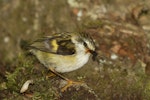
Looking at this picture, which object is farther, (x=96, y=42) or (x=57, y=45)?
(x=96, y=42)

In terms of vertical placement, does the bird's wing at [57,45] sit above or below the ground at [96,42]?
above

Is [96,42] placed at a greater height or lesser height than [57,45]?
lesser

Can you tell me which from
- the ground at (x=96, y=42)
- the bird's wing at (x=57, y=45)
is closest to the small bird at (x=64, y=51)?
the bird's wing at (x=57, y=45)

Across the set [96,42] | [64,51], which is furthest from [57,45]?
[96,42]

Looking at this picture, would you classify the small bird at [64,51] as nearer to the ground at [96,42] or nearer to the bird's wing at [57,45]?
the bird's wing at [57,45]

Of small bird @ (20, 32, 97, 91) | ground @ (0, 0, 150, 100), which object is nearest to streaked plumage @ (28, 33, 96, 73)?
small bird @ (20, 32, 97, 91)

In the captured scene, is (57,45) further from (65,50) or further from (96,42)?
(96,42)

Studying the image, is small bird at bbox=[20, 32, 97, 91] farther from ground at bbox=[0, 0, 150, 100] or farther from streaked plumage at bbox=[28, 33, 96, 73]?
ground at bbox=[0, 0, 150, 100]
